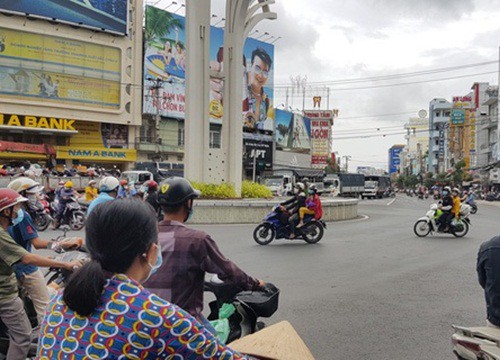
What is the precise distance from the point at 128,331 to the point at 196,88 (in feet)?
59.7

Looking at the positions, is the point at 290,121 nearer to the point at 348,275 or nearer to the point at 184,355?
the point at 348,275

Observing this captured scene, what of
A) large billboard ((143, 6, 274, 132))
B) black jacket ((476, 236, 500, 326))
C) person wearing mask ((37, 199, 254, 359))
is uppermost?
large billboard ((143, 6, 274, 132))

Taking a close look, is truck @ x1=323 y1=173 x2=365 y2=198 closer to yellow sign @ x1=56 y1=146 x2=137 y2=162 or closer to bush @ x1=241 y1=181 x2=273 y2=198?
yellow sign @ x1=56 y1=146 x2=137 y2=162

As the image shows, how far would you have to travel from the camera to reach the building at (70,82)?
4072 centimetres

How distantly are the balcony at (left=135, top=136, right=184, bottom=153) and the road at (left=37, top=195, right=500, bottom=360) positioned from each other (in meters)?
36.2

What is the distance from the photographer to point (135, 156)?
47250mm

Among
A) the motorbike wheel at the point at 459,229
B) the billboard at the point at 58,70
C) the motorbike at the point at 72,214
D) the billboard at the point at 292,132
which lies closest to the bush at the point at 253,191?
the motorbike at the point at 72,214

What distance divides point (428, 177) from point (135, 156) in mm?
61373

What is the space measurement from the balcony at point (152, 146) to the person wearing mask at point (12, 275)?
1793 inches

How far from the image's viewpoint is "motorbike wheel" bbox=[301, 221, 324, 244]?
1249 centimetres

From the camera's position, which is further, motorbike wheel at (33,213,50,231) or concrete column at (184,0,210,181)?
concrete column at (184,0,210,181)

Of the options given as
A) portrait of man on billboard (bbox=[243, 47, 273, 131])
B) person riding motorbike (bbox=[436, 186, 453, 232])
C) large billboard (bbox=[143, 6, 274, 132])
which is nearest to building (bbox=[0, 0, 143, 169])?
large billboard (bbox=[143, 6, 274, 132])

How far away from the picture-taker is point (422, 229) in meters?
14.6

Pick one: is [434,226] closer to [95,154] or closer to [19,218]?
[19,218]
